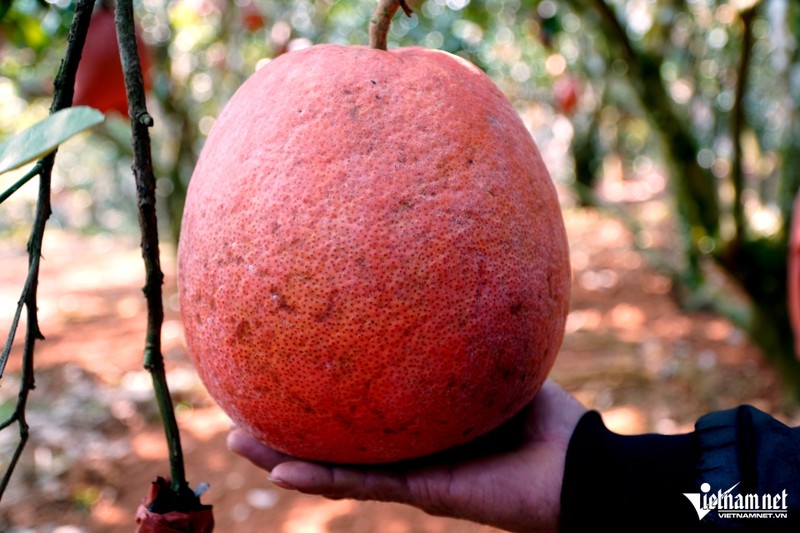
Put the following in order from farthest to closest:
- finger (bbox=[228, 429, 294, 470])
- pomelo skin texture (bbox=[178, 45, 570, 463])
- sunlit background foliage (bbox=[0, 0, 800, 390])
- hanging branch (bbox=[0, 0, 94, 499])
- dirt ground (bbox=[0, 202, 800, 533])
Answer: dirt ground (bbox=[0, 202, 800, 533]), sunlit background foliage (bbox=[0, 0, 800, 390]), finger (bbox=[228, 429, 294, 470]), pomelo skin texture (bbox=[178, 45, 570, 463]), hanging branch (bbox=[0, 0, 94, 499])

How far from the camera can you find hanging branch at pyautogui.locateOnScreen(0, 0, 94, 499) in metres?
0.81

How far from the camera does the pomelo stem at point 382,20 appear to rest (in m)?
1.13

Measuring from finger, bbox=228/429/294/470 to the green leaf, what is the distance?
0.82 metres

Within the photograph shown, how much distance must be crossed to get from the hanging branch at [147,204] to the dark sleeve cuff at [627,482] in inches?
31.3

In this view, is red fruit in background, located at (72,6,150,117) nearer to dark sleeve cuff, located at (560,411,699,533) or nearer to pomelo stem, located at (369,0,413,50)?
pomelo stem, located at (369,0,413,50)

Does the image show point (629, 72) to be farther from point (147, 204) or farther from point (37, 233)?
point (37, 233)

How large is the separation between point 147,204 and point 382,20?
0.53m

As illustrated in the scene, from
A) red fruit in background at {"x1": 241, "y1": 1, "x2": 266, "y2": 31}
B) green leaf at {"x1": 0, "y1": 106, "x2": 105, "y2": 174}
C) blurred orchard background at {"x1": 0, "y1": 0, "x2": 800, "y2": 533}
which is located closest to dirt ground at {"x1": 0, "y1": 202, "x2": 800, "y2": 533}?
blurred orchard background at {"x1": 0, "y1": 0, "x2": 800, "y2": 533}

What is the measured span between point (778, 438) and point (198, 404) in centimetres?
362

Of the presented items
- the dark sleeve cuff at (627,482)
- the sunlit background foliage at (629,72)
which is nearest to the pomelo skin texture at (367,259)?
the dark sleeve cuff at (627,482)

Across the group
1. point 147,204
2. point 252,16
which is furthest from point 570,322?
point 147,204

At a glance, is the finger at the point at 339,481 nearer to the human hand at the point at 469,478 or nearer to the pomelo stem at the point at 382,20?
the human hand at the point at 469,478

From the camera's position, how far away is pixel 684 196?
3.52 metres

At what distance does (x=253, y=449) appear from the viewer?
137 cm
